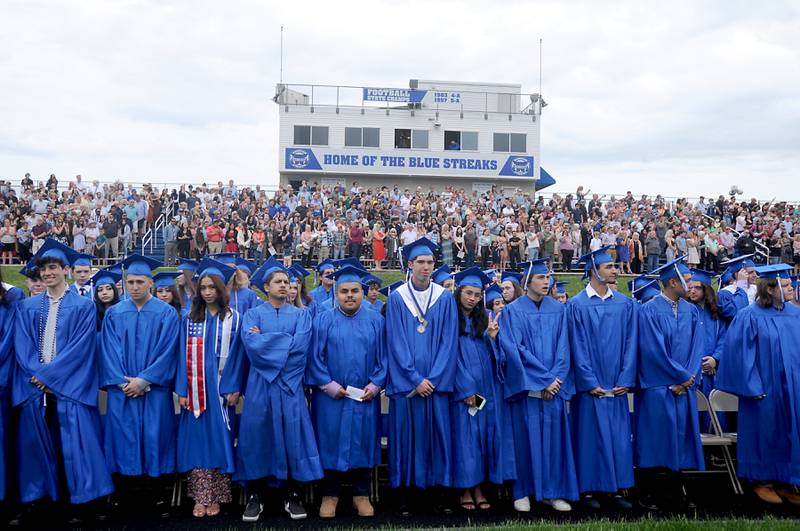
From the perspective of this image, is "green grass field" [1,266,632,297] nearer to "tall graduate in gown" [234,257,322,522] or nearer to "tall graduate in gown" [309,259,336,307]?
"tall graduate in gown" [309,259,336,307]

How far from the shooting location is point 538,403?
22.4ft

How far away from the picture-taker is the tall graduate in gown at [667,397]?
22.7 feet

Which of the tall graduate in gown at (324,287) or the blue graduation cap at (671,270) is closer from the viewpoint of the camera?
the blue graduation cap at (671,270)

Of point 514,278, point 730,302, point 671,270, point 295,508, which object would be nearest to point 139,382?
point 295,508

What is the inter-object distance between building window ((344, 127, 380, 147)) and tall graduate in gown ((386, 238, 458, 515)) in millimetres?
34575

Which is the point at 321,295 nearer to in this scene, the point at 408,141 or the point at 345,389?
the point at 345,389

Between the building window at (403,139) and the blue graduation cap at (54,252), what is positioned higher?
the building window at (403,139)

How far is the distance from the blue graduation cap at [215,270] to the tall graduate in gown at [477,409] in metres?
2.30

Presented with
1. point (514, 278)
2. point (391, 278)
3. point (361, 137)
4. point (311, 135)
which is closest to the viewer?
point (514, 278)

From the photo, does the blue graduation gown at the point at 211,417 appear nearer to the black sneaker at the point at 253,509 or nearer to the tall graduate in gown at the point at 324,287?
the black sneaker at the point at 253,509

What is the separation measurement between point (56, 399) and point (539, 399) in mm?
4423

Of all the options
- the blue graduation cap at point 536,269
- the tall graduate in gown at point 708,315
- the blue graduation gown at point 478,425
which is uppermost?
the blue graduation cap at point 536,269

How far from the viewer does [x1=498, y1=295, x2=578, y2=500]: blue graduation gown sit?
674 cm

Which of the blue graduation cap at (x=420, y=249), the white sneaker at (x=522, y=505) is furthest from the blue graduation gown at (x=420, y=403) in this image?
the white sneaker at (x=522, y=505)
